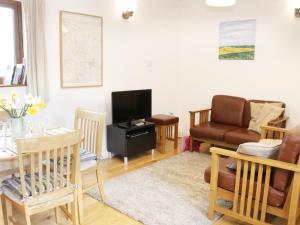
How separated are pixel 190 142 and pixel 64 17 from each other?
2589mm

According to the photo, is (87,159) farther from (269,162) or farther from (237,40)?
(237,40)

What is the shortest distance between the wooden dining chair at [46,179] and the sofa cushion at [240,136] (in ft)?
8.04

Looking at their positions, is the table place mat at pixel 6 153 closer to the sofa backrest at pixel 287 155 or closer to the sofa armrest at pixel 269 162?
the sofa armrest at pixel 269 162

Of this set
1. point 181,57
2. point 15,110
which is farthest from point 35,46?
point 181,57

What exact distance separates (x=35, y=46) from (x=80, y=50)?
68cm

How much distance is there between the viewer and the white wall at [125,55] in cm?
360

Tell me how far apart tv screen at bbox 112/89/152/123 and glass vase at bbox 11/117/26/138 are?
1.66 meters

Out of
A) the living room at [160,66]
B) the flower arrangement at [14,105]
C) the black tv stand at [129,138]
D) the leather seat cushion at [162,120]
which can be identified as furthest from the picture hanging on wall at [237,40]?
the flower arrangement at [14,105]

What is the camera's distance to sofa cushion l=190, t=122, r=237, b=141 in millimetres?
4199

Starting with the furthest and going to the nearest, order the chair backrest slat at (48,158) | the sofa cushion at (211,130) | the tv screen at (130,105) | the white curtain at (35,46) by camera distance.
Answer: the sofa cushion at (211,130)
the tv screen at (130,105)
the white curtain at (35,46)
the chair backrest slat at (48,158)

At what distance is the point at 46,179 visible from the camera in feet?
6.86

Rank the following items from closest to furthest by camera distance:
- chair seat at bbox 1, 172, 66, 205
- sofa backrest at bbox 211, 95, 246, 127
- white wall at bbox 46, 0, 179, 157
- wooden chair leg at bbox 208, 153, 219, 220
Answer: chair seat at bbox 1, 172, 66, 205, wooden chair leg at bbox 208, 153, 219, 220, white wall at bbox 46, 0, 179, 157, sofa backrest at bbox 211, 95, 246, 127

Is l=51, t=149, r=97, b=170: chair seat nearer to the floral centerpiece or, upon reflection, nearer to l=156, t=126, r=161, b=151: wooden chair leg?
the floral centerpiece

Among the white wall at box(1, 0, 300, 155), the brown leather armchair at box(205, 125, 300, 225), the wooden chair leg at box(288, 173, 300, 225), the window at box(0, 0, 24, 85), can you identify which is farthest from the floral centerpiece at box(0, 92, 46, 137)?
the wooden chair leg at box(288, 173, 300, 225)
